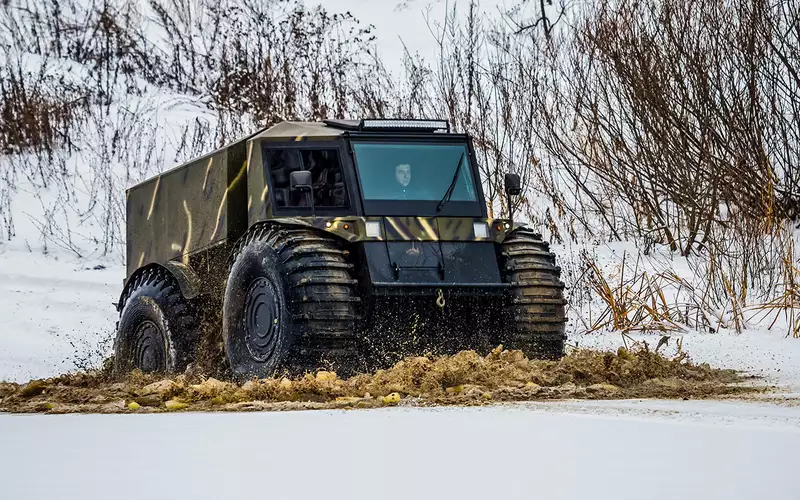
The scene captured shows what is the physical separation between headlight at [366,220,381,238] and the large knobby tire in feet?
0.79

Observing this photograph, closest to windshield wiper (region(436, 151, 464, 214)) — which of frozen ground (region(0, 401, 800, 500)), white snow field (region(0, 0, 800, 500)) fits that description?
white snow field (region(0, 0, 800, 500))

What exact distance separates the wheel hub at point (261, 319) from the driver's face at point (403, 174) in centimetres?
134

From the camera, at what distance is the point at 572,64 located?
61.6ft

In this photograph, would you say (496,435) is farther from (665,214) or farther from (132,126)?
(132,126)

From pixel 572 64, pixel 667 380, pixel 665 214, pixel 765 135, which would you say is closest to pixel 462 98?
pixel 572 64

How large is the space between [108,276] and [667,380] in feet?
30.3

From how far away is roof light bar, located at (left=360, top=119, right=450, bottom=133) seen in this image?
986 centimetres

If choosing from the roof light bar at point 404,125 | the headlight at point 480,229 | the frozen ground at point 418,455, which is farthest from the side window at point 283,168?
the frozen ground at point 418,455

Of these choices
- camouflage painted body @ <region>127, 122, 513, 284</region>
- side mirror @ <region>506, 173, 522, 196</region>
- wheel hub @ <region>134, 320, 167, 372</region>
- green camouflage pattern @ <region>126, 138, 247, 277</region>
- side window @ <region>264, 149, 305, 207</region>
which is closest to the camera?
camouflage painted body @ <region>127, 122, 513, 284</region>

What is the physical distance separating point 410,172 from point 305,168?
0.81 m

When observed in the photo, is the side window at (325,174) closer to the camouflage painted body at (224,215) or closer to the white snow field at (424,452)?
the camouflage painted body at (224,215)

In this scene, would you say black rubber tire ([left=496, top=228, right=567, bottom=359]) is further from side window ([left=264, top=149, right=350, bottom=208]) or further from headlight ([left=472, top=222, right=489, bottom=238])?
side window ([left=264, top=149, right=350, bottom=208])

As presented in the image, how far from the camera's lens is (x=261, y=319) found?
9273 millimetres

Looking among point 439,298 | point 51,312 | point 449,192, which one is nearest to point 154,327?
point 449,192
